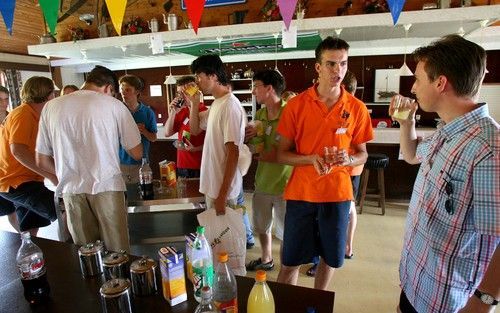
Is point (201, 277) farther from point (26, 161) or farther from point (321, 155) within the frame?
point (26, 161)

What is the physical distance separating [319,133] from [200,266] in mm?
1021

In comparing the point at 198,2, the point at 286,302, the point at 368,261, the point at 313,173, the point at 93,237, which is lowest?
the point at 368,261

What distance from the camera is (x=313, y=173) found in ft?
5.74

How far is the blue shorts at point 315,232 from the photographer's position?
176 cm

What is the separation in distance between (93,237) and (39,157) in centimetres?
65

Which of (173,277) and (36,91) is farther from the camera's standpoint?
(36,91)

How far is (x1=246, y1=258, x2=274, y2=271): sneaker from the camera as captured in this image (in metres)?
2.71

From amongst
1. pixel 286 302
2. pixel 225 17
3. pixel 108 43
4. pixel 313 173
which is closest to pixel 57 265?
pixel 286 302

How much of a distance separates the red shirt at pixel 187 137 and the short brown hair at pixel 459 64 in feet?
7.17

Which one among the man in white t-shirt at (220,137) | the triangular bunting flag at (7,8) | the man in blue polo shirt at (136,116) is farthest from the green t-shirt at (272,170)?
the triangular bunting flag at (7,8)

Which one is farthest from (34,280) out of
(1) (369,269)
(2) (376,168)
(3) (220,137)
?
(2) (376,168)

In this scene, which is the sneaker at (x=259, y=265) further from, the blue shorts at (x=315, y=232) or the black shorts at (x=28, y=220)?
the black shorts at (x=28, y=220)

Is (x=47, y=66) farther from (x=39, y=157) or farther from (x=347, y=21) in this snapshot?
(x=347, y=21)

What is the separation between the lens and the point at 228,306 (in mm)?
975
